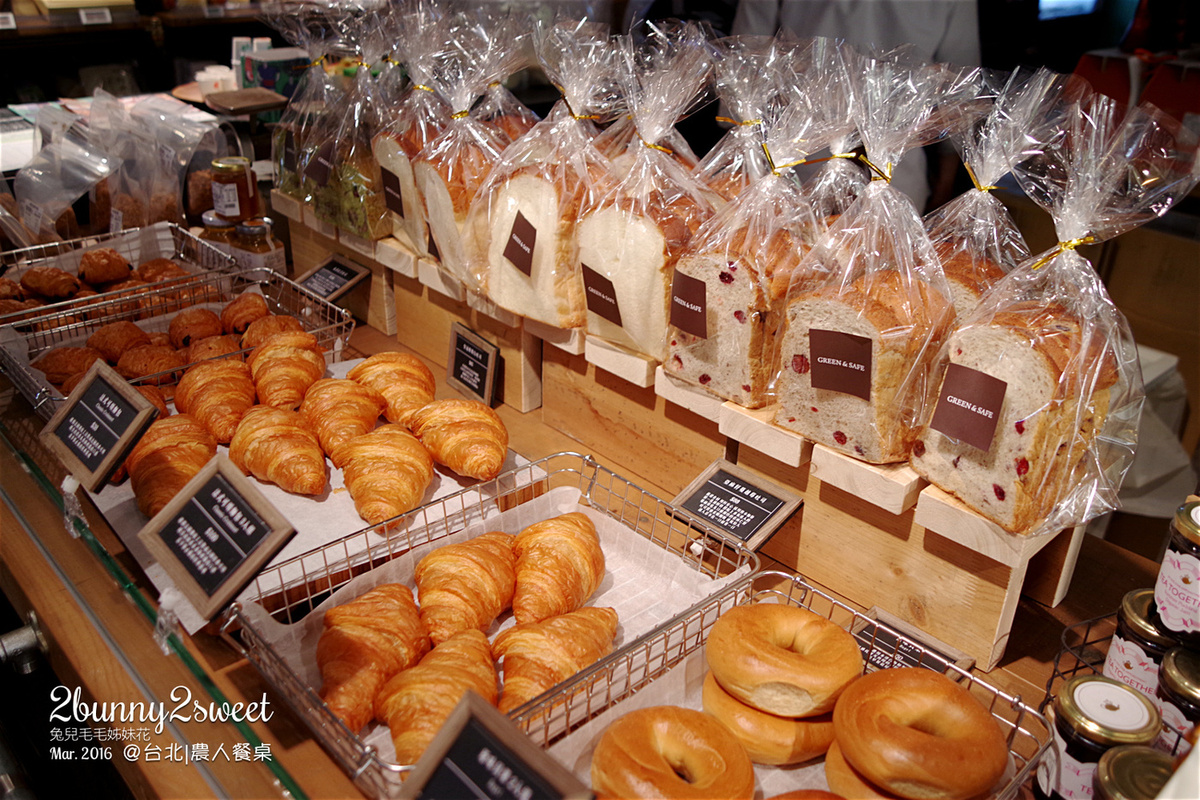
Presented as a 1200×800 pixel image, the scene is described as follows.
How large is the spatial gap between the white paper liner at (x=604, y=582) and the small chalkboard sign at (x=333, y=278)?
3.90 ft

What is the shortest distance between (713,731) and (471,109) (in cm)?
192

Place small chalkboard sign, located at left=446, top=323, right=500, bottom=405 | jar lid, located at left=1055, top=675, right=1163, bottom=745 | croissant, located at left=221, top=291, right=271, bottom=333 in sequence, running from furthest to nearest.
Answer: croissant, located at left=221, top=291, right=271, bottom=333 < small chalkboard sign, located at left=446, top=323, right=500, bottom=405 < jar lid, located at left=1055, top=675, right=1163, bottom=745

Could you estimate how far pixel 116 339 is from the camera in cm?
240

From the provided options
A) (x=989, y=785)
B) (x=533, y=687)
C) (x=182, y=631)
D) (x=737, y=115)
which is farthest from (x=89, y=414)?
(x=989, y=785)

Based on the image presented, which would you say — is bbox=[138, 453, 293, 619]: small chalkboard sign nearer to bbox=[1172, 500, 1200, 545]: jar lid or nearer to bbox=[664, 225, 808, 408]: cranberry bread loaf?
bbox=[664, 225, 808, 408]: cranberry bread loaf

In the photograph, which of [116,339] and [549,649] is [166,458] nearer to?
[116,339]

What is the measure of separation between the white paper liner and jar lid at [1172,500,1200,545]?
679 millimetres

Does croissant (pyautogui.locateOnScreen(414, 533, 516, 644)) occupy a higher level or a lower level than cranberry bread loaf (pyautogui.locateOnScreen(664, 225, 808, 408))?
lower

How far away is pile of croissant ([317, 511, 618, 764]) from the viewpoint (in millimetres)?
1352

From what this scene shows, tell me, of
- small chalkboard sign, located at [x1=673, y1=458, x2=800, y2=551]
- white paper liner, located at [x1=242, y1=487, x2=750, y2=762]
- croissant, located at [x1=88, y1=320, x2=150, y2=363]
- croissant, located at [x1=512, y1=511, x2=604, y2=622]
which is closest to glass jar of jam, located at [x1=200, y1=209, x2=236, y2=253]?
croissant, located at [x1=88, y1=320, x2=150, y2=363]

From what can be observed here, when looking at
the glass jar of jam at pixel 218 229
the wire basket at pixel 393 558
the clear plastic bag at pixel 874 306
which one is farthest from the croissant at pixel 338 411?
the glass jar of jam at pixel 218 229

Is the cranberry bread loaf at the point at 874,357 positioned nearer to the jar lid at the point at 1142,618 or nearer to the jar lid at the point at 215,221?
the jar lid at the point at 1142,618

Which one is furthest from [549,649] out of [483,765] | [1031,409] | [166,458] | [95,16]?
[95,16]

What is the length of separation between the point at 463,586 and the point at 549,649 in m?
0.22
